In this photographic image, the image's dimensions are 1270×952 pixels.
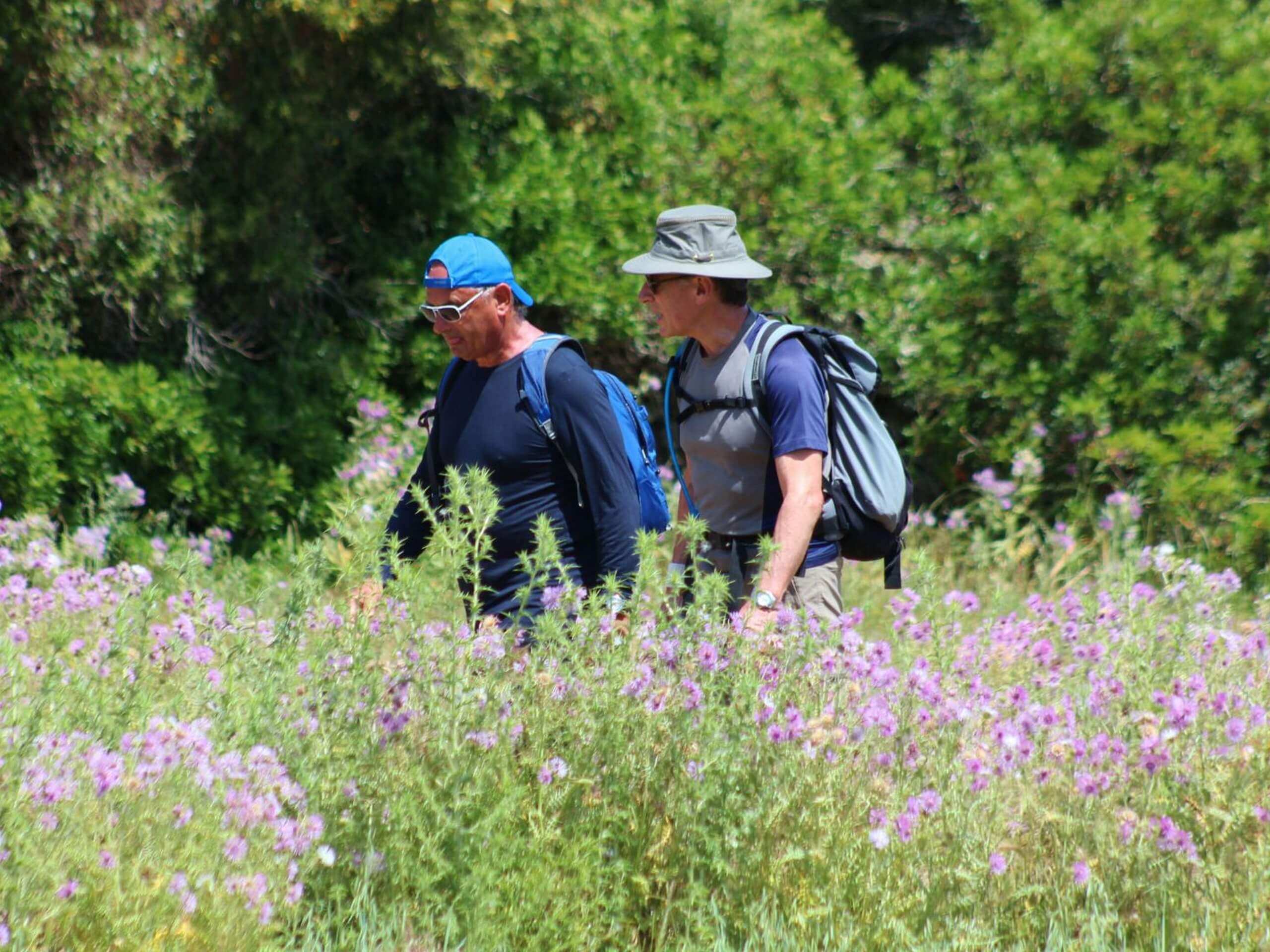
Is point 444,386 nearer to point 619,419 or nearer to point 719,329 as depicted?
point 619,419

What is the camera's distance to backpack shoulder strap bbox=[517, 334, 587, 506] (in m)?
3.62

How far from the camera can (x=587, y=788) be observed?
2.96 meters

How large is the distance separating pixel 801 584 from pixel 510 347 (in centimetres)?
95

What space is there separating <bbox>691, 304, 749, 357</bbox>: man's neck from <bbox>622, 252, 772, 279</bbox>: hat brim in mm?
97

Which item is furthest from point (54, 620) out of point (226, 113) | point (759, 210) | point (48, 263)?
point (759, 210)

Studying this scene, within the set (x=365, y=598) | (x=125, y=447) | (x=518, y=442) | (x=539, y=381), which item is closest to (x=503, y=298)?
(x=539, y=381)

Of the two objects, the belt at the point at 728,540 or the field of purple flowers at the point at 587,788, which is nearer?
the field of purple flowers at the point at 587,788

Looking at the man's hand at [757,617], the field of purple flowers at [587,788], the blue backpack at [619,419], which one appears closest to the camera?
the field of purple flowers at [587,788]

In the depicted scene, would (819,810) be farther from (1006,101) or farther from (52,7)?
(1006,101)

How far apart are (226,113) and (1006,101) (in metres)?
4.37

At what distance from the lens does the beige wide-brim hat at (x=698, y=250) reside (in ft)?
11.8

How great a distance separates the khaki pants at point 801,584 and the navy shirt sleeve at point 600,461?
199 millimetres

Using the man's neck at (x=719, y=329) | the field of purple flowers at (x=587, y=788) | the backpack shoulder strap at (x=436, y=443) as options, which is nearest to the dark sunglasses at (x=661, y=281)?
the man's neck at (x=719, y=329)

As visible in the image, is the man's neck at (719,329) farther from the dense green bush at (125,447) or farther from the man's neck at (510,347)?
the dense green bush at (125,447)
